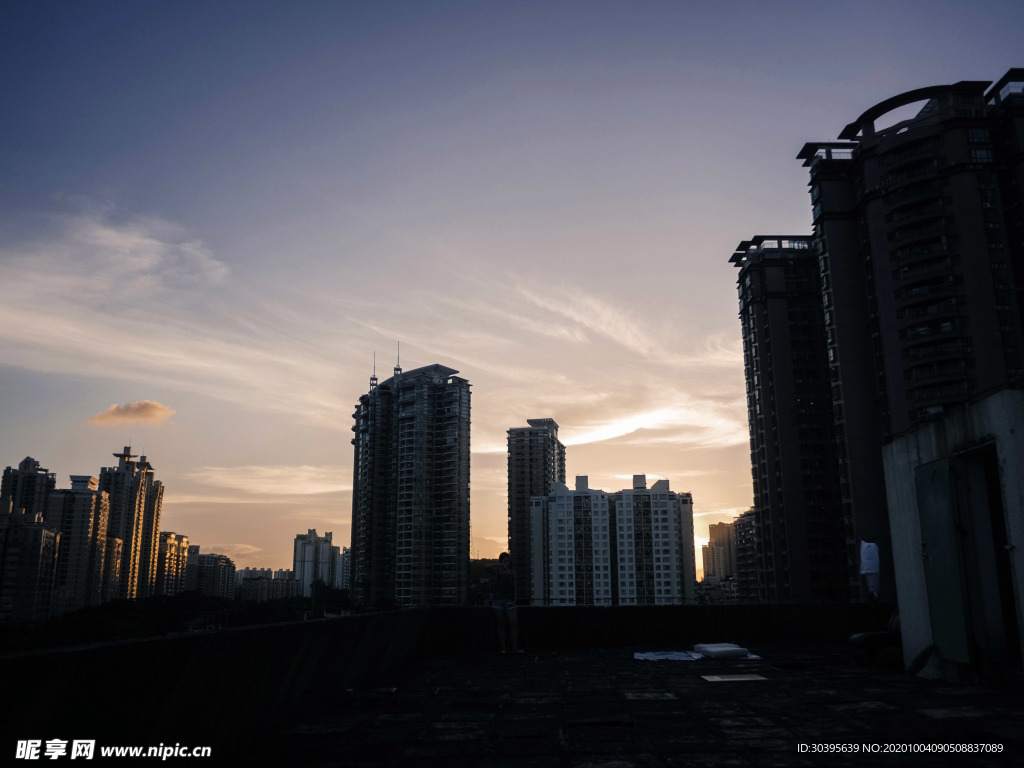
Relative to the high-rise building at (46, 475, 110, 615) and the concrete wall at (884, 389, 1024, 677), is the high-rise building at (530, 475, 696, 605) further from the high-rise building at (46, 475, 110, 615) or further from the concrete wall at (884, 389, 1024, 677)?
the concrete wall at (884, 389, 1024, 677)

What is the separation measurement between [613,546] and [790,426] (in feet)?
194

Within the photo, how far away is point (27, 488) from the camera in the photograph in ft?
520

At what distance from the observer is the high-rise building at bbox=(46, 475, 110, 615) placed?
149 meters

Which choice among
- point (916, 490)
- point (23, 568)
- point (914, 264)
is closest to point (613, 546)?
point (914, 264)

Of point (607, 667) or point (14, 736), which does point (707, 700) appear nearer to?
point (607, 667)

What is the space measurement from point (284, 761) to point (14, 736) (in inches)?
129

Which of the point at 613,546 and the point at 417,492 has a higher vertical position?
the point at 417,492

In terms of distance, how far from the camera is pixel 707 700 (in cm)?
1174

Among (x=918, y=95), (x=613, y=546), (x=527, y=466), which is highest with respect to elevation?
(x=918, y=95)

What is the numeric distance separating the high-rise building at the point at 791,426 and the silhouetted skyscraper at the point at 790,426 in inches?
4.7

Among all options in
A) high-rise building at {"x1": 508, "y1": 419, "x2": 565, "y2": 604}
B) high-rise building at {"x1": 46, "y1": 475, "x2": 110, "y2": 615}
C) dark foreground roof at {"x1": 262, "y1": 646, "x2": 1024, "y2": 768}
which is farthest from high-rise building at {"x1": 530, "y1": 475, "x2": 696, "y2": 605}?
dark foreground roof at {"x1": 262, "y1": 646, "x2": 1024, "y2": 768}

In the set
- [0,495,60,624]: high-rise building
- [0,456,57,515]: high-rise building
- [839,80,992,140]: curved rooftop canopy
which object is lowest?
[0,495,60,624]: high-rise building

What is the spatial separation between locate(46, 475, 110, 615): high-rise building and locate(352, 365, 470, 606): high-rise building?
59.8 meters

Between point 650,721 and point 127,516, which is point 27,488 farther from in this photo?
point 650,721
